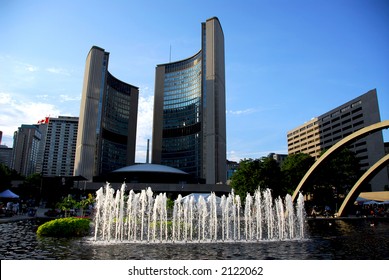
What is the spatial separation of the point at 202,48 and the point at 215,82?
14416 mm

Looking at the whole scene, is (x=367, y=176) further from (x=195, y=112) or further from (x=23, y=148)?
(x=23, y=148)

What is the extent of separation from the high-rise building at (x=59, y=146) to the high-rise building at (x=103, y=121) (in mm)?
70650

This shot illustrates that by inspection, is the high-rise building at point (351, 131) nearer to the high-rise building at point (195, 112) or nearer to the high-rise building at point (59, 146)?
the high-rise building at point (195, 112)

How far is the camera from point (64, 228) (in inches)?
632

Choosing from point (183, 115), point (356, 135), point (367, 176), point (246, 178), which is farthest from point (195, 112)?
point (356, 135)

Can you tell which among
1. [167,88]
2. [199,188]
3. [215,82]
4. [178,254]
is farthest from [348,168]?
[167,88]

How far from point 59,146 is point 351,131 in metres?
150

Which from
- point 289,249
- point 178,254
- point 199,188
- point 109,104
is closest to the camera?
point 178,254

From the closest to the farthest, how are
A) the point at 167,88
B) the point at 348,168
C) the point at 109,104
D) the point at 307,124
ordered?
the point at 348,168, the point at 109,104, the point at 167,88, the point at 307,124

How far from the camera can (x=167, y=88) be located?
110 m

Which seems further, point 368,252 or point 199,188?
point 199,188

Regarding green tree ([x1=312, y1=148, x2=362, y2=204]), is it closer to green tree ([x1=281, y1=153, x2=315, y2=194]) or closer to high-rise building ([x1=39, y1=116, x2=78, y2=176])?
green tree ([x1=281, y1=153, x2=315, y2=194])

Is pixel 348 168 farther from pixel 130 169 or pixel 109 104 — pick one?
pixel 109 104

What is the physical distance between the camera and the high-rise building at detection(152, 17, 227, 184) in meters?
80.4
